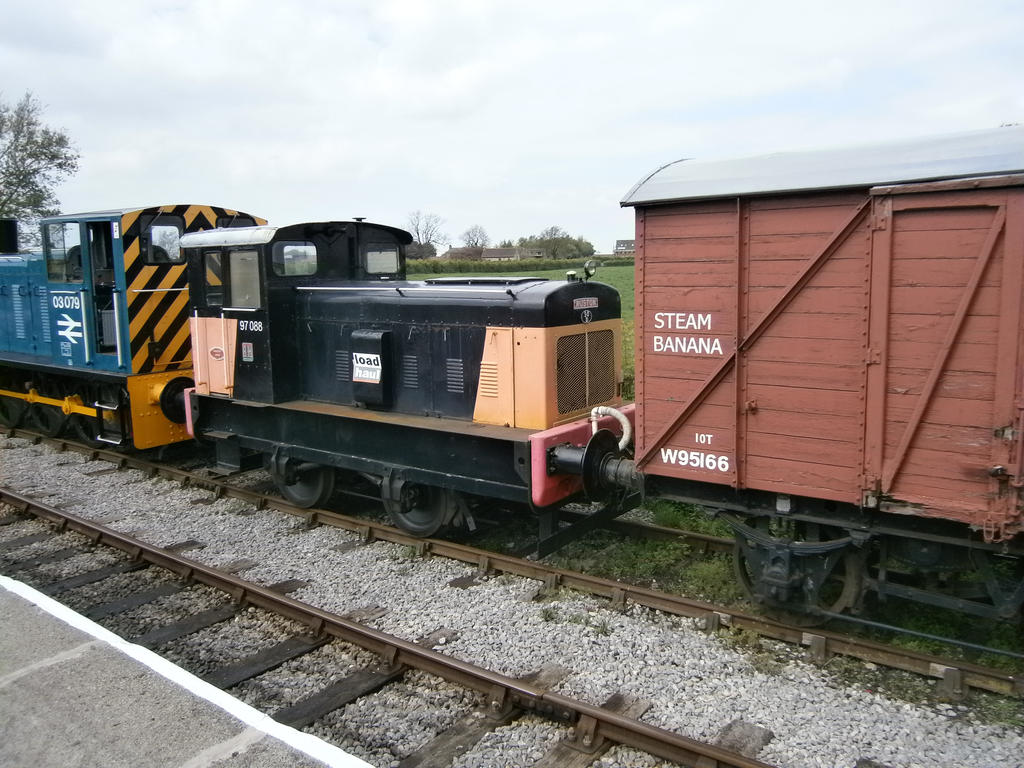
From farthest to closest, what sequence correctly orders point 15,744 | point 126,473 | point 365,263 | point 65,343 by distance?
point 65,343, point 126,473, point 365,263, point 15,744

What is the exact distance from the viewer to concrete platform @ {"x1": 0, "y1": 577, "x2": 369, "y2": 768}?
3.88m

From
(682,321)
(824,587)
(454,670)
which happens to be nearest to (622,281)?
(824,587)

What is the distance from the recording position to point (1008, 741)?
4180 mm

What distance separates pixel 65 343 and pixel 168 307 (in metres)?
1.93

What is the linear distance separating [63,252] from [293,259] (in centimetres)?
499

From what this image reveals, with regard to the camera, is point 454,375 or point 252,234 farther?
point 252,234

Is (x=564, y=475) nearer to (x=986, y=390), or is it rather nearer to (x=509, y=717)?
(x=509, y=717)

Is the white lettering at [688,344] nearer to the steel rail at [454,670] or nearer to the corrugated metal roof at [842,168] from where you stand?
the corrugated metal roof at [842,168]

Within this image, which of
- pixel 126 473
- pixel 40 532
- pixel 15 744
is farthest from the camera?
pixel 126 473

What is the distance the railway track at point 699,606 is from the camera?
467 cm

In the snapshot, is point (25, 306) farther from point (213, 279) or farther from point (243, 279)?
point (243, 279)

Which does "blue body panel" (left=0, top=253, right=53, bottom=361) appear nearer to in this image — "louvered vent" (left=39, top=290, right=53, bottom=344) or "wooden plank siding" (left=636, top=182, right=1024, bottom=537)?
"louvered vent" (left=39, top=290, right=53, bottom=344)

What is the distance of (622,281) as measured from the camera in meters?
27.4

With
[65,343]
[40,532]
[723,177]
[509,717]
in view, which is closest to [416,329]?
[723,177]
